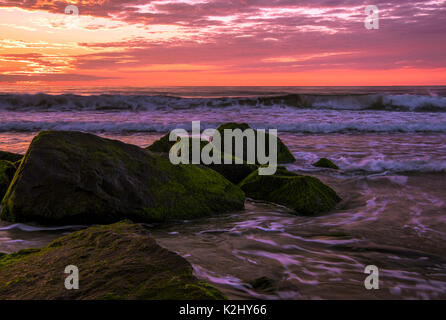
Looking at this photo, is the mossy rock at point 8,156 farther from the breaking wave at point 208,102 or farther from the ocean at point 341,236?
the breaking wave at point 208,102

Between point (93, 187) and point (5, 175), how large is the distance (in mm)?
1732

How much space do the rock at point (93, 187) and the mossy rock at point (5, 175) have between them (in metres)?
0.75

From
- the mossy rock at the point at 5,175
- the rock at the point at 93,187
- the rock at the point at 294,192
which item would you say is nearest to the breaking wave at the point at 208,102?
the mossy rock at the point at 5,175

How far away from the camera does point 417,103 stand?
24.5 meters

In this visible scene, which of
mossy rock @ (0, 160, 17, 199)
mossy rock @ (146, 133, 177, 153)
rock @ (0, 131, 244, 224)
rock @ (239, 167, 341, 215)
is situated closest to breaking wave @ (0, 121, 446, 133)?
mossy rock @ (146, 133, 177, 153)

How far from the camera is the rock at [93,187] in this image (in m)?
3.88

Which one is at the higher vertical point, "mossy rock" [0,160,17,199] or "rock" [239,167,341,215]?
"mossy rock" [0,160,17,199]

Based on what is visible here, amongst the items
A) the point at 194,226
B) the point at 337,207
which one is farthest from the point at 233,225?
the point at 337,207

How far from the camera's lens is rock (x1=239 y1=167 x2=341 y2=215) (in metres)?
4.73

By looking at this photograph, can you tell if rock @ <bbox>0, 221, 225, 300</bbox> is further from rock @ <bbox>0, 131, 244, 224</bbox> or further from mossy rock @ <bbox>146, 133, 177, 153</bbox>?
mossy rock @ <bbox>146, 133, 177, 153</bbox>

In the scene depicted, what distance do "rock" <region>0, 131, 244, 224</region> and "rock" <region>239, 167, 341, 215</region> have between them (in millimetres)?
1004

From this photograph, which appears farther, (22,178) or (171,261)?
(22,178)

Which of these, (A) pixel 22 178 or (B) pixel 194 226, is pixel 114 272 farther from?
(A) pixel 22 178
